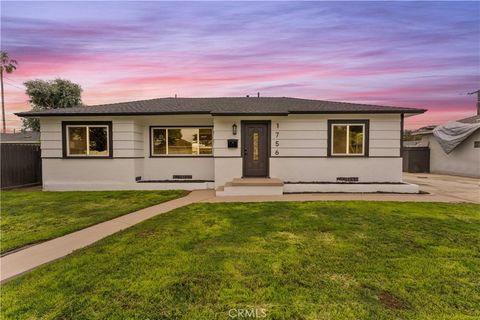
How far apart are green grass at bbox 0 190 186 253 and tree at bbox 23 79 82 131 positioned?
16.9 metres

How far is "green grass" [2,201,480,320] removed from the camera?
2314 millimetres

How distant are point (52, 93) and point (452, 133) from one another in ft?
98.3

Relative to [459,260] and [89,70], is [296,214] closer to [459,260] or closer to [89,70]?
[459,260]

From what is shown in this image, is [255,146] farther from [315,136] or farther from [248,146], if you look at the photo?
[315,136]

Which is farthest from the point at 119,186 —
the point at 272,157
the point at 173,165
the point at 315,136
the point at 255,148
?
→ the point at 315,136

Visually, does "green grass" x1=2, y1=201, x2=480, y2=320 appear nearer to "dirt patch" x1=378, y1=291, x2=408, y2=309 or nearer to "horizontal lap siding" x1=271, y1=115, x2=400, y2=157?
"dirt patch" x1=378, y1=291, x2=408, y2=309

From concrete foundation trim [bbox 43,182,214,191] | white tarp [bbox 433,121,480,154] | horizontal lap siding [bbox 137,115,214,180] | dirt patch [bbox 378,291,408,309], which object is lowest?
dirt patch [bbox 378,291,408,309]

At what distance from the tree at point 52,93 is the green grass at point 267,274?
23014mm

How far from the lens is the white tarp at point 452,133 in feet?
44.4

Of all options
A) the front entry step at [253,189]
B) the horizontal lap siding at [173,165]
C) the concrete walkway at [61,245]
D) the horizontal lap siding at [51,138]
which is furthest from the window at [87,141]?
the front entry step at [253,189]

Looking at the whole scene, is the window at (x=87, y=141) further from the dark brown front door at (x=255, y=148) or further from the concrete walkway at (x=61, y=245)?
the dark brown front door at (x=255, y=148)

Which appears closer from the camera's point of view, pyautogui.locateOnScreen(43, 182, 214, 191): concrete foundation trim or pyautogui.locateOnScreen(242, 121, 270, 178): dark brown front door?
pyautogui.locateOnScreen(242, 121, 270, 178): dark brown front door

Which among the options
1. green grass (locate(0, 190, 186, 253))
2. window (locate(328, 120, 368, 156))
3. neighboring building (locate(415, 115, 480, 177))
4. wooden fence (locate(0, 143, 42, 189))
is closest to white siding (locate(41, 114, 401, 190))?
window (locate(328, 120, 368, 156))

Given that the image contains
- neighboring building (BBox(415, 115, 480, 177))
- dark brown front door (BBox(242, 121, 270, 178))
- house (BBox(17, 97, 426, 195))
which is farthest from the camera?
neighboring building (BBox(415, 115, 480, 177))
